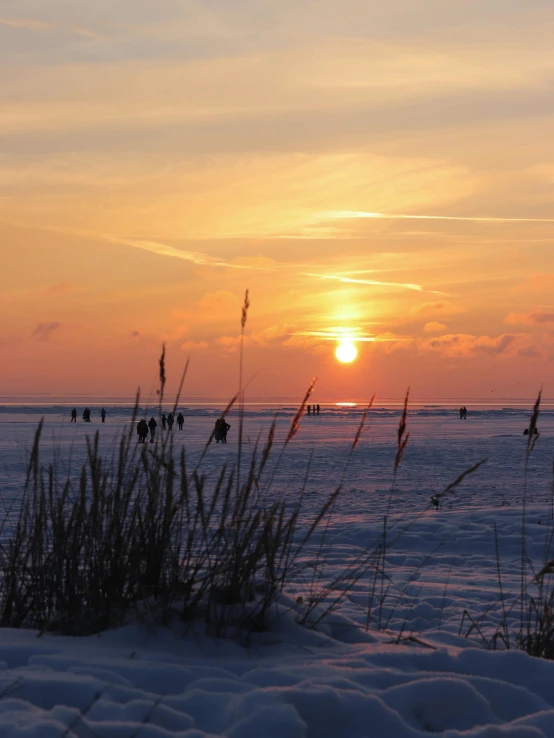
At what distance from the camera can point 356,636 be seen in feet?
11.9

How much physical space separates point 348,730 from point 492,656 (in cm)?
96

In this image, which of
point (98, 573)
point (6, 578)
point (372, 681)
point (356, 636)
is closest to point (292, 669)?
point (372, 681)

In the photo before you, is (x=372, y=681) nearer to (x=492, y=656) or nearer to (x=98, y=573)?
(x=492, y=656)

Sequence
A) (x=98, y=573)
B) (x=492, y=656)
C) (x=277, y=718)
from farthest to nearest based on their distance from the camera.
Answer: (x=98, y=573), (x=492, y=656), (x=277, y=718)

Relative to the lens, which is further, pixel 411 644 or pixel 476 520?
pixel 476 520

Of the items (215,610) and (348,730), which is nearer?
(348,730)

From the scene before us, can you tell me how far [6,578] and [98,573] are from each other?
1.76 feet

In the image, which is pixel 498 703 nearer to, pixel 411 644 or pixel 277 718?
pixel 411 644

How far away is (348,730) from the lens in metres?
2.60

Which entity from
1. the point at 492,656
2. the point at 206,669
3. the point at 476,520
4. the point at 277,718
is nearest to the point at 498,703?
the point at 492,656

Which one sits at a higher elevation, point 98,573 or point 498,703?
point 98,573

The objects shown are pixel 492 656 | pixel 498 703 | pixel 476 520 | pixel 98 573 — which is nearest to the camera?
pixel 498 703

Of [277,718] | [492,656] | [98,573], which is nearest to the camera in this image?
[277,718]

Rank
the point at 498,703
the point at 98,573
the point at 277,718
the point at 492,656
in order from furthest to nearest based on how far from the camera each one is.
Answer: the point at 98,573, the point at 492,656, the point at 498,703, the point at 277,718
